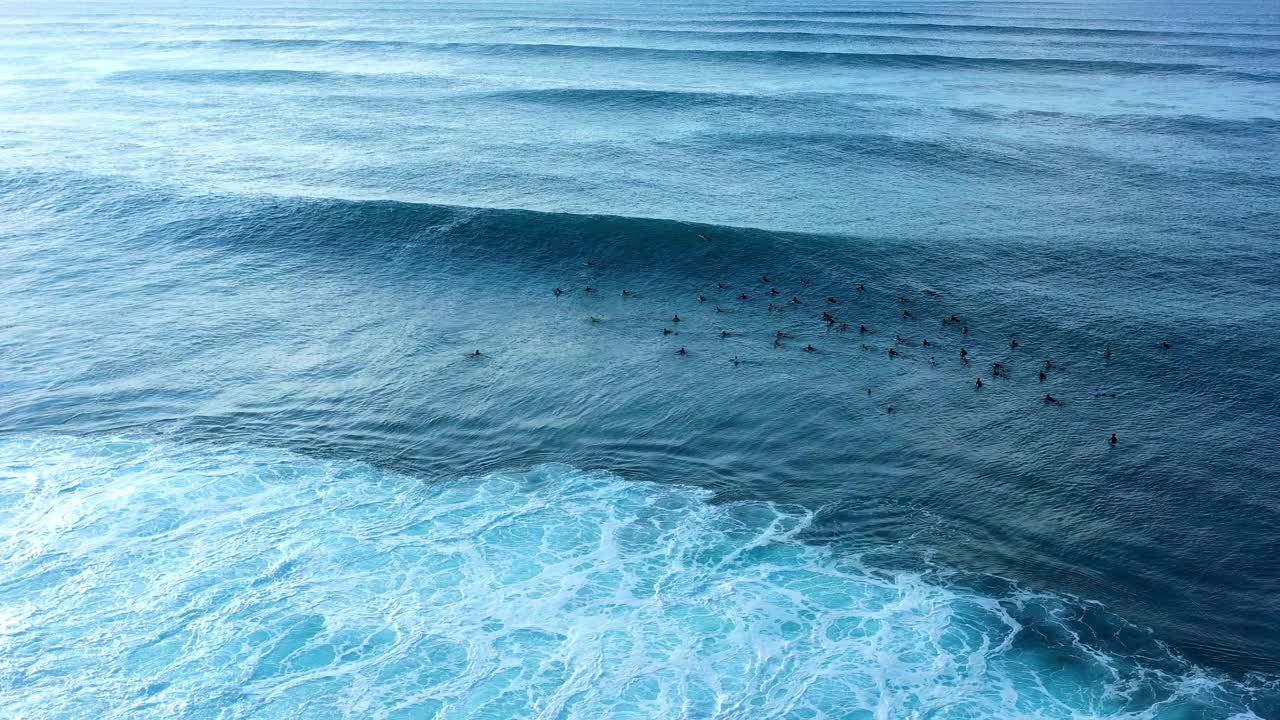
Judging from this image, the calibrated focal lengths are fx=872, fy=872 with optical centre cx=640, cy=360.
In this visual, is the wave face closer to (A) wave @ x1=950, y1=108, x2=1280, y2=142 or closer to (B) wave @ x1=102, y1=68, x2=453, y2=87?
(A) wave @ x1=950, y1=108, x2=1280, y2=142

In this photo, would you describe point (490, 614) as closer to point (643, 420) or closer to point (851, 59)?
point (643, 420)

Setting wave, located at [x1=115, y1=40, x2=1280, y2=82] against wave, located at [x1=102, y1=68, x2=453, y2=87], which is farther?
wave, located at [x1=102, y1=68, x2=453, y2=87]

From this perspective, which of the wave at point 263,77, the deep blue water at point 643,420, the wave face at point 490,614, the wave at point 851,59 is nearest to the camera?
the wave face at point 490,614

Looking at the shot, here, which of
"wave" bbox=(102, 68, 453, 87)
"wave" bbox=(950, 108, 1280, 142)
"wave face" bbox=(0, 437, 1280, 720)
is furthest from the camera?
"wave" bbox=(102, 68, 453, 87)

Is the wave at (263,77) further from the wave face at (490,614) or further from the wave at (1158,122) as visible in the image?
the wave face at (490,614)

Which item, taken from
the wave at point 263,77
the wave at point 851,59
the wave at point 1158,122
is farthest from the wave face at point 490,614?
the wave at point 851,59

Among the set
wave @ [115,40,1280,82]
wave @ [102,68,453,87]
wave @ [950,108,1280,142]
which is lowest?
wave @ [102,68,453,87]

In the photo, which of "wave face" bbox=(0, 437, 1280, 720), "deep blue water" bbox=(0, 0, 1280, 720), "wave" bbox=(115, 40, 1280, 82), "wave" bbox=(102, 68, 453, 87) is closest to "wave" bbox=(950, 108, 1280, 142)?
"deep blue water" bbox=(0, 0, 1280, 720)
